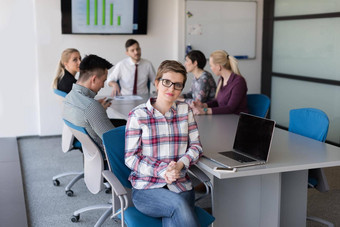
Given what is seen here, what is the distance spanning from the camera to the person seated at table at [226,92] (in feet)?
14.9

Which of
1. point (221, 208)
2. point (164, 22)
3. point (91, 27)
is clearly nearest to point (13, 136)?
point (91, 27)

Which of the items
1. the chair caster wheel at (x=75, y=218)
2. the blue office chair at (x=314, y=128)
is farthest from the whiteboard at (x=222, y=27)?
the chair caster wheel at (x=75, y=218)

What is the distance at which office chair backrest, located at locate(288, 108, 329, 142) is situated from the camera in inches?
136

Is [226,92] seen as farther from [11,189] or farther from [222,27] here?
[222,27]

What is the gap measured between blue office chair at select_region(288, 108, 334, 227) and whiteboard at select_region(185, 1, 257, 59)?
3.63 meters

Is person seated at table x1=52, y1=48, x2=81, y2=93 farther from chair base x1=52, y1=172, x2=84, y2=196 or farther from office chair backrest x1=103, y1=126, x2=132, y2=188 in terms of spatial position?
office chair backrest x1=103, y1=126, x2=132, y2=188

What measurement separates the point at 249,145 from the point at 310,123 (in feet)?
3.08

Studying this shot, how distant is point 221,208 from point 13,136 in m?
4.48

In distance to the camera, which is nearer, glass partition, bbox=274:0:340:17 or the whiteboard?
glass partition, bbox=274:0:340:17

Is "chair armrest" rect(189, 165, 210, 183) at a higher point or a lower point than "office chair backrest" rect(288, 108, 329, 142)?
lower

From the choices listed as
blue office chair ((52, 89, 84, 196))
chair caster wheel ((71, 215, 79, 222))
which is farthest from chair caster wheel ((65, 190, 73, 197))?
chair caster wheel ((71, 215, 79, 222))

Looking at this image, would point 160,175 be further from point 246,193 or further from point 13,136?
point 13,136

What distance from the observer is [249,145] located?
114 inches

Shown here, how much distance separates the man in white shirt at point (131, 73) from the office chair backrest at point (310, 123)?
2.65m
